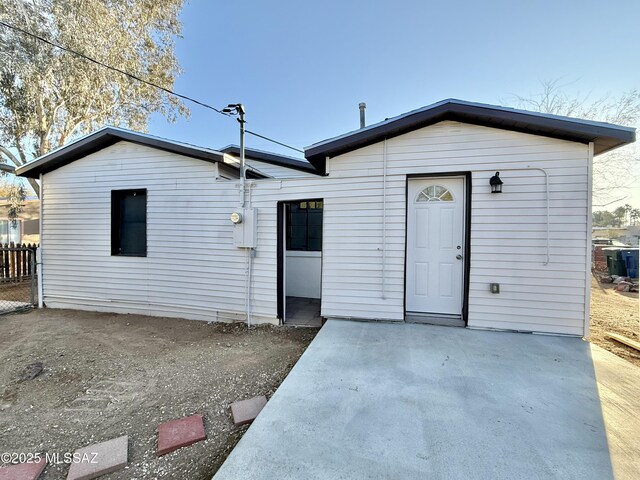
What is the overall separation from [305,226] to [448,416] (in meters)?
4.94

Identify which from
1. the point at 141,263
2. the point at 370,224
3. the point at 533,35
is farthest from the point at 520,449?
the point at 533,35

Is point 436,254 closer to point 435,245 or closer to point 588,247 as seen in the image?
point 435,245

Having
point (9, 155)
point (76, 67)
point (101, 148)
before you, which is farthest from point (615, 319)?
point (9, 155)

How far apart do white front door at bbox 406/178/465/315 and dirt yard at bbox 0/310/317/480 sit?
1838 mm

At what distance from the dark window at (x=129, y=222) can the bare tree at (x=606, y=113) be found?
1215 centimetres

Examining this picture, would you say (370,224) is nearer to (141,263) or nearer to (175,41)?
(141,263)

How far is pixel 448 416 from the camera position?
2.06 m

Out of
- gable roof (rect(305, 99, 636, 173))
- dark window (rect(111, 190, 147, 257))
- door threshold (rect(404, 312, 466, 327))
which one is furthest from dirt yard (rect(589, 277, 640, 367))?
dark window (rect(111, 190, 147, 257))

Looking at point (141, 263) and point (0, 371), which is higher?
point (141, 263)

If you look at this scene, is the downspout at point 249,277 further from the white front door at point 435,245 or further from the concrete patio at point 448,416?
the white front door at point 435,245

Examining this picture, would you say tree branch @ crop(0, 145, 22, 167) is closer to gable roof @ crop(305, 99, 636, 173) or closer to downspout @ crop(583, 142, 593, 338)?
gable roof @ crop(305, 99, 636, 173)

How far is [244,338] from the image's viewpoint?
4297 mm

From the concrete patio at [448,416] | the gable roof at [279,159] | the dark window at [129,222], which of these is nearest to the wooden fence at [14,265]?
the dark window at [129,222]

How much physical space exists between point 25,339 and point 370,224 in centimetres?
541
